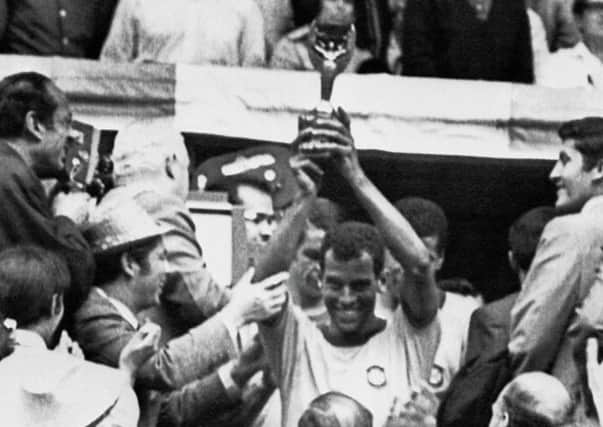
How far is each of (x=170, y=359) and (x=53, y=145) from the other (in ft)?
3.11

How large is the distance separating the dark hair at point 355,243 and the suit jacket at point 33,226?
965 millimetres

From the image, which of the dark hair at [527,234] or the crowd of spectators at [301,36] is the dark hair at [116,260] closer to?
the dark hair at [527,234]

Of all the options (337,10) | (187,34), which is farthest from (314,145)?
(337,10)

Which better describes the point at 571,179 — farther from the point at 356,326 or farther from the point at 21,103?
the point at 21,103

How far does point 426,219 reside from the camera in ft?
45.8

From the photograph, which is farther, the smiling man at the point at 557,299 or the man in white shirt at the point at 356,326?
the smiling man at the point at 557,299

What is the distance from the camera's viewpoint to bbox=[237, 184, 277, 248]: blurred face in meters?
14.1

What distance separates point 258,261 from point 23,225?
0.95m

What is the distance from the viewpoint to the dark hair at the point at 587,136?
14.0m

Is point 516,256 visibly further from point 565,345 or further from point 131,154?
point 131,154

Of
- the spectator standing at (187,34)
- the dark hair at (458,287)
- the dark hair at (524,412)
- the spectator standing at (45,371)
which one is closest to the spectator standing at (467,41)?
the spectator standing at (187,34)

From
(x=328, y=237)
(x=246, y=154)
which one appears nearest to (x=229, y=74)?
(x=246, y=154)

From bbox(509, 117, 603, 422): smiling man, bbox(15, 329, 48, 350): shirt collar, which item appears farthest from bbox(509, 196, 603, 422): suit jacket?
bbox(15, 329, 48, 350): shirt collar

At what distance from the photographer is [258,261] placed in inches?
529
